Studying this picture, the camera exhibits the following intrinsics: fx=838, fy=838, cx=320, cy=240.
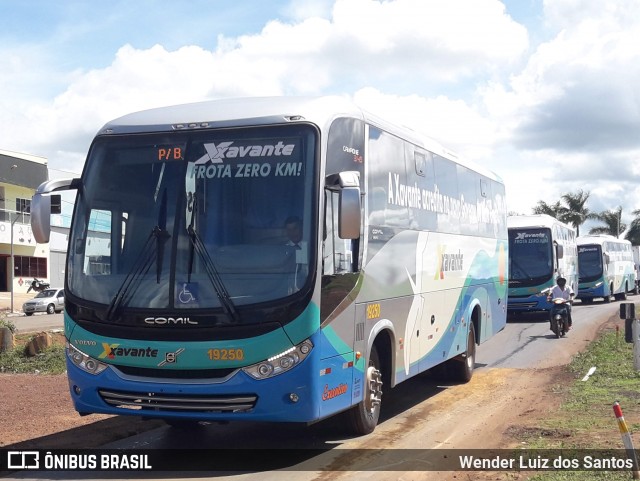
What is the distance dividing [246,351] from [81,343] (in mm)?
1782

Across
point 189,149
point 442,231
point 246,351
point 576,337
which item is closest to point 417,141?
point 442,231

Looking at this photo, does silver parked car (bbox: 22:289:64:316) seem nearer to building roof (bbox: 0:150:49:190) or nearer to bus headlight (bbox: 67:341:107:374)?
building roof (bbox: 0:150:49:190)

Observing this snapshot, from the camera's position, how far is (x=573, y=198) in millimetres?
80750

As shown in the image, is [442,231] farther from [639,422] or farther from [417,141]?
[639,422]

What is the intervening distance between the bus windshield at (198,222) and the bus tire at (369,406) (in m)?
2.15

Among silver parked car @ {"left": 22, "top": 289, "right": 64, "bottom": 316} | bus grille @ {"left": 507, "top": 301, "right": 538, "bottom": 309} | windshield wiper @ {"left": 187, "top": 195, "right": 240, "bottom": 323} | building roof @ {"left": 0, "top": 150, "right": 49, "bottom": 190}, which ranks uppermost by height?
building roof @ {"left": 0, "top": 150, "right": 49, "bottom": 190}

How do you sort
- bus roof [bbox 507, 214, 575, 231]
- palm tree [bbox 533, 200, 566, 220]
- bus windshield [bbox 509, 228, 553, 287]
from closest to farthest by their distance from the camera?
bus windshield [bbox 509, 228, 553, 287] → bus roof [bbox 507, 214, 575, 231] → palm tree [bbox 533, 200, 566, 220]

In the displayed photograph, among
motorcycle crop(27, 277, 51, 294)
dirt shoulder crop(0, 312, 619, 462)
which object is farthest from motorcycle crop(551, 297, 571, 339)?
motorcycle crop(27, 277, 51, 294)

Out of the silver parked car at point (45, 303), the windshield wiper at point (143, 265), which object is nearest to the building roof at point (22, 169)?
the silver parked car at point (45, 303)

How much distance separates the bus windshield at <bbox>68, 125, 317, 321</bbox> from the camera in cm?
783

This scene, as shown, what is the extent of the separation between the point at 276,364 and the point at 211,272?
105cm

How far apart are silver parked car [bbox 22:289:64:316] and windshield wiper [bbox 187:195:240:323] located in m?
37.6

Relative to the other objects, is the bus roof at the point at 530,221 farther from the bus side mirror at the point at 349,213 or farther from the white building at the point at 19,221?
the white building at the point at 19,221

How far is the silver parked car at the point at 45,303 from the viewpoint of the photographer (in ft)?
144
